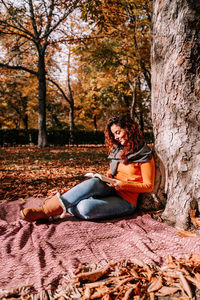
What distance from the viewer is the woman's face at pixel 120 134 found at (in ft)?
9.21

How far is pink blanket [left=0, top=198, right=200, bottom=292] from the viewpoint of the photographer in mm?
1761

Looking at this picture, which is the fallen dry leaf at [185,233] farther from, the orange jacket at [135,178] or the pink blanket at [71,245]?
the orange jacket at [135,178]

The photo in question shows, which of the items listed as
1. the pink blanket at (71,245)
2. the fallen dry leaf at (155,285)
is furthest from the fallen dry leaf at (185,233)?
the fallen dry leaf at (155,285)

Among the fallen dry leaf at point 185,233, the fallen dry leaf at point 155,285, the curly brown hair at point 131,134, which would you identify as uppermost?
the curly brown hair at point 131,134

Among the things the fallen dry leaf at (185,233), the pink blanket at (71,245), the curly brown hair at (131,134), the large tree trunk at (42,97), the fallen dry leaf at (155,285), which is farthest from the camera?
the large tree trunk at (42,97)

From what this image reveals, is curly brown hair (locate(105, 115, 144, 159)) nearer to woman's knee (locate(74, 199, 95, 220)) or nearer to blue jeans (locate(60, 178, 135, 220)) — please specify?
blue jeans (locate(60, 178, 135, 220))

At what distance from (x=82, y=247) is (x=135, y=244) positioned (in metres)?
0.57

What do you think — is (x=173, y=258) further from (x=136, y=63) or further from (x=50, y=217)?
(x=136, y=63)

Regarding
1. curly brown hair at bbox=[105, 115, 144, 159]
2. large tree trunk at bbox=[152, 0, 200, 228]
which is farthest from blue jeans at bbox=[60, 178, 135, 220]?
large tree trunk at bbox=[152, 0, 200, 228]

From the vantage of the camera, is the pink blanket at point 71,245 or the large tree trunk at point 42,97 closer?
the pink blanket at point 71,245

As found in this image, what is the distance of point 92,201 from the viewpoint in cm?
262

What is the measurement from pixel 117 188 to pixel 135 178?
0.30m

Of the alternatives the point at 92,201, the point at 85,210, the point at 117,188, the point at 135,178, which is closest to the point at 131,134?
the point at 135,178

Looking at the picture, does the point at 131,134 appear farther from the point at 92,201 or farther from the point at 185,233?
the point at 185,233
